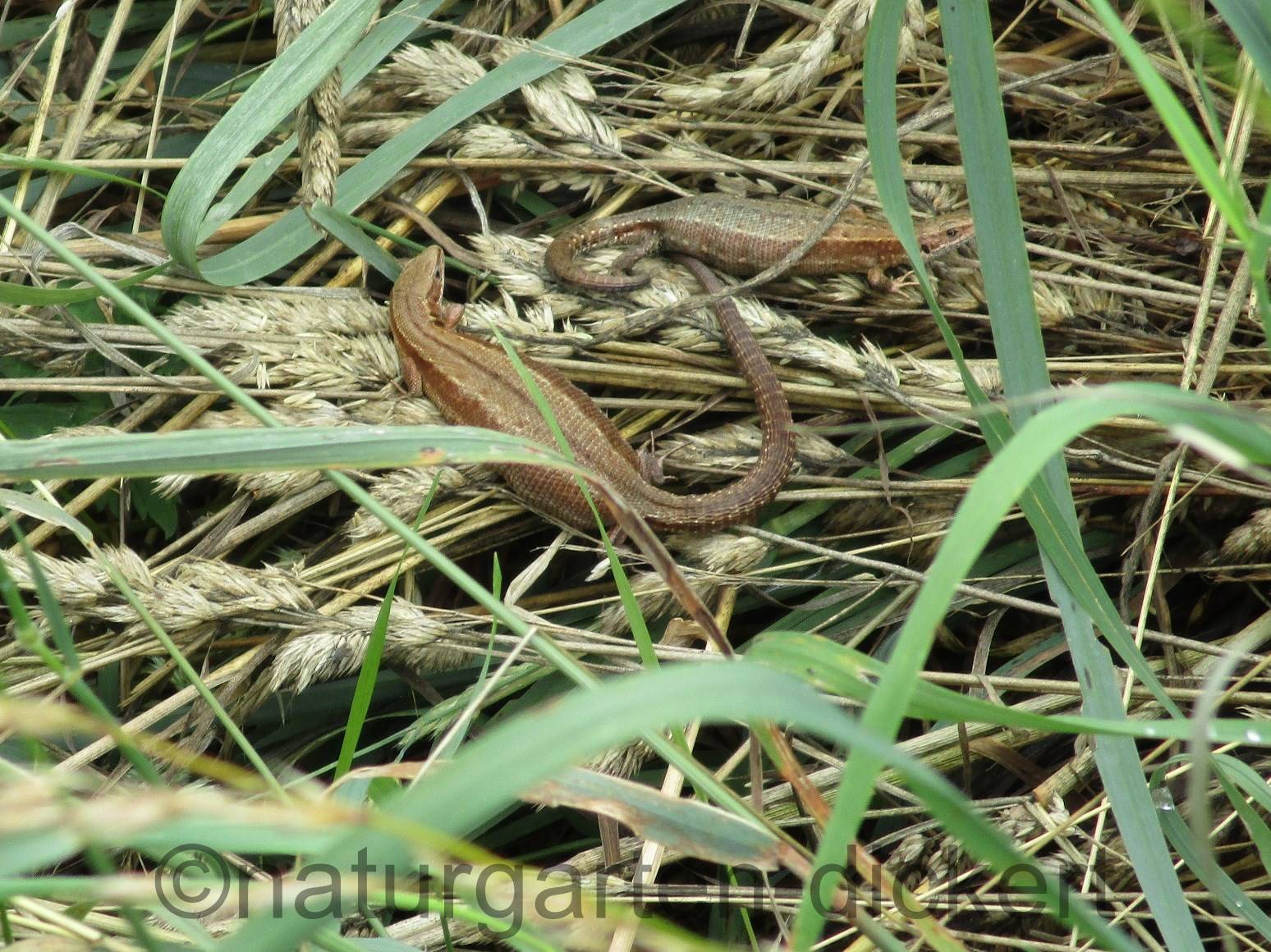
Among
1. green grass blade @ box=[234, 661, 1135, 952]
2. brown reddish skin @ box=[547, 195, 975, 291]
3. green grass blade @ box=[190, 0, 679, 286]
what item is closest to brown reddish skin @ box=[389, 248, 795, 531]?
brown reddish skin @ box=[547, 195, 975, 291]

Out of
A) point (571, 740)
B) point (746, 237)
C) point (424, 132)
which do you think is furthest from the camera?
point (746, 237)

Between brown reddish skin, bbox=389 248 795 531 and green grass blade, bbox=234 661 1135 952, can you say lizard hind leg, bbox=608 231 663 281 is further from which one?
green grass blade, bbox=234 661 1135 952

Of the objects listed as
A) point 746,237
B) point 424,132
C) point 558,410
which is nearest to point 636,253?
point 746,237

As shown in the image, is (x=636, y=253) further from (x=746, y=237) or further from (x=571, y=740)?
(x=571, y=740)

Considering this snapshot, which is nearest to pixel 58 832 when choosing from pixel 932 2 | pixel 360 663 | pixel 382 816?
pixel 382 816

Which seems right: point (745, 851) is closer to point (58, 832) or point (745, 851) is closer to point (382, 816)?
point (382, 816)
